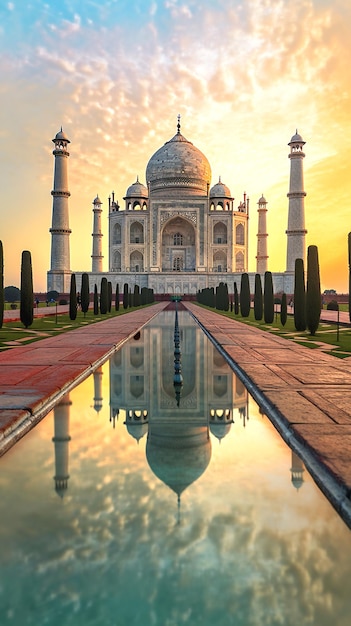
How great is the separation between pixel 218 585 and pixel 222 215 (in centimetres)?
4768

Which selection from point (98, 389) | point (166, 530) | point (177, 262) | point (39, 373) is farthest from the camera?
point (177, 262)

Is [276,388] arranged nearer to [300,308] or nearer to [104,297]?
[300,308]

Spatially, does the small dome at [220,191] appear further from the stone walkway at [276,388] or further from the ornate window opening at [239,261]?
the stone walkway at [276,388]

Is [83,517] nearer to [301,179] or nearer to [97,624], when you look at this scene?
[97,624]

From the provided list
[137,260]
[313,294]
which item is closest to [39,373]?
[313,294]

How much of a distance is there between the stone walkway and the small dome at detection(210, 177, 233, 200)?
42.2 m

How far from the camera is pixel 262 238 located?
4856 cm

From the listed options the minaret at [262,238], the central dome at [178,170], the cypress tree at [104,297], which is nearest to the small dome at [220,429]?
the cypress tree at [104,297]

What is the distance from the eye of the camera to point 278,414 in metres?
4.26

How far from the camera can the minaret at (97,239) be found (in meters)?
49.3

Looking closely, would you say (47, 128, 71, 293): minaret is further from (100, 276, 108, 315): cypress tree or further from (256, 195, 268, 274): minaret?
(100, 276, 108, 315): cypress tree

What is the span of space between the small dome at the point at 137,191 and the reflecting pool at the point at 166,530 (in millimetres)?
47451

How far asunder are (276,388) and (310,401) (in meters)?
0.65

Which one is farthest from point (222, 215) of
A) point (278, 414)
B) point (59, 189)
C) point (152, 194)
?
point (278, 414)
